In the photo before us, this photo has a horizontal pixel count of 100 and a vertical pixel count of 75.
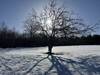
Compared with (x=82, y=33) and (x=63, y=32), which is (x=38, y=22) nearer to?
(x=63, y=32)

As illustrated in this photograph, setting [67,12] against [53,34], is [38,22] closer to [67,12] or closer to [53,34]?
[53,34]

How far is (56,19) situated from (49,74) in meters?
15.6

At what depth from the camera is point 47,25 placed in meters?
22.4

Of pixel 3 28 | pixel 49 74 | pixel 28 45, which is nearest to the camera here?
pixel 49 74

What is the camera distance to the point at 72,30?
21516mm

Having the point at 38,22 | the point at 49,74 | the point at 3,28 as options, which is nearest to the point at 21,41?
the point at 3,28

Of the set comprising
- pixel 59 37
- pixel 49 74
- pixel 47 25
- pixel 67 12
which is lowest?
pixel 49 74

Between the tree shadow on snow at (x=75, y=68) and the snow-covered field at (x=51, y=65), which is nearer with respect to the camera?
the tree shadow on snow at (x=75, y=68)

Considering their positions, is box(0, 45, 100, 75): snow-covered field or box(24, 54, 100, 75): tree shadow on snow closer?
box(24, 54, 100, 75): tree shadow on snow

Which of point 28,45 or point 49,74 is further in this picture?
point 28,45

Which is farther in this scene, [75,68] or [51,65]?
[51,65]

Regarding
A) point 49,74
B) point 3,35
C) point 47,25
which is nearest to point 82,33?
point 47,25

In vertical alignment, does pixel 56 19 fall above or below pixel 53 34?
above

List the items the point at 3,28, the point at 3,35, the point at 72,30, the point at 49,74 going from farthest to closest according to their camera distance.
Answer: the point at 3,28 → the point at 3,35 → the point at 72,30 → the point at 49,74
